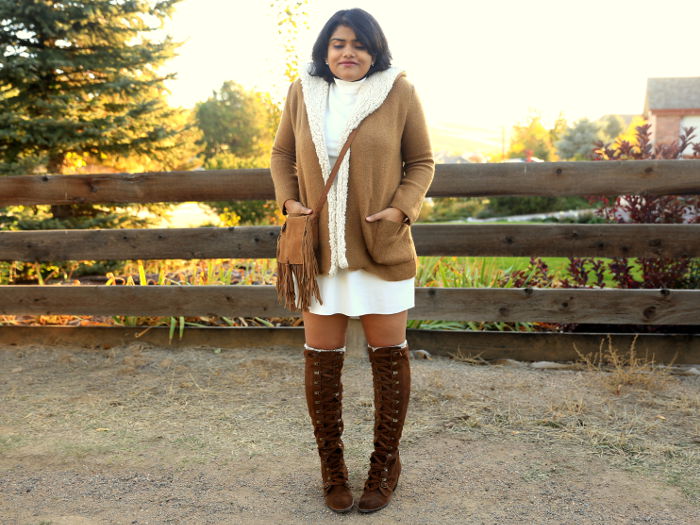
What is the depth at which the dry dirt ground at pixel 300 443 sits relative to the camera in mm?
2414

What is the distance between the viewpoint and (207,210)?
11.3 meters

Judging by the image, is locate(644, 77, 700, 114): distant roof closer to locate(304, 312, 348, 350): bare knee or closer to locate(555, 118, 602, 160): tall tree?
locate(555, 118, 602, 160): tall tree

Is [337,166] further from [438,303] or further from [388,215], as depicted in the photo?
[438,303]

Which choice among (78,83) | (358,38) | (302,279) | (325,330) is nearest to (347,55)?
(358,38)

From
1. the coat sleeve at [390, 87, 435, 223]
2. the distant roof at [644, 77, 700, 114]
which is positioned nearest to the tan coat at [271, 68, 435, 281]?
the coat sleeve at [390, 87, 435, 223]

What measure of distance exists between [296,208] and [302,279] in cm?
27

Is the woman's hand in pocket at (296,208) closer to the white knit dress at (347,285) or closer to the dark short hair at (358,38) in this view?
the white knit dress at (347,285)

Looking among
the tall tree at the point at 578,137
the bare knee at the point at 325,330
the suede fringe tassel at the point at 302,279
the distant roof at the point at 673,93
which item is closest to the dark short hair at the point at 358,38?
the suede fringe tassel at the point at 302,279

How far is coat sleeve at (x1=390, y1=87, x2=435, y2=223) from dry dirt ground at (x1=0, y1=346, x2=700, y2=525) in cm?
118

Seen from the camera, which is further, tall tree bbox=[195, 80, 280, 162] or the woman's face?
tall tree bbox=[195, 80, 280, 162]

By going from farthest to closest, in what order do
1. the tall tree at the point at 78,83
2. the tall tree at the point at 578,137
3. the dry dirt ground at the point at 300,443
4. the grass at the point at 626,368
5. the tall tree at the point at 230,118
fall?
1. the tall tree at the point at 230,118
2. the tall tree at the point at 578,137
3. the tall tree at the point at 78,83
4. the grass at the point at 626,368
5. the dry dirt ground at the point at 300,443

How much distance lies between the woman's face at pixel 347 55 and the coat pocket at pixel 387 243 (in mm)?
555

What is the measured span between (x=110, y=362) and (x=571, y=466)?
2.99 m

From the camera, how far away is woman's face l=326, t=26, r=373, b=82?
226 cm
